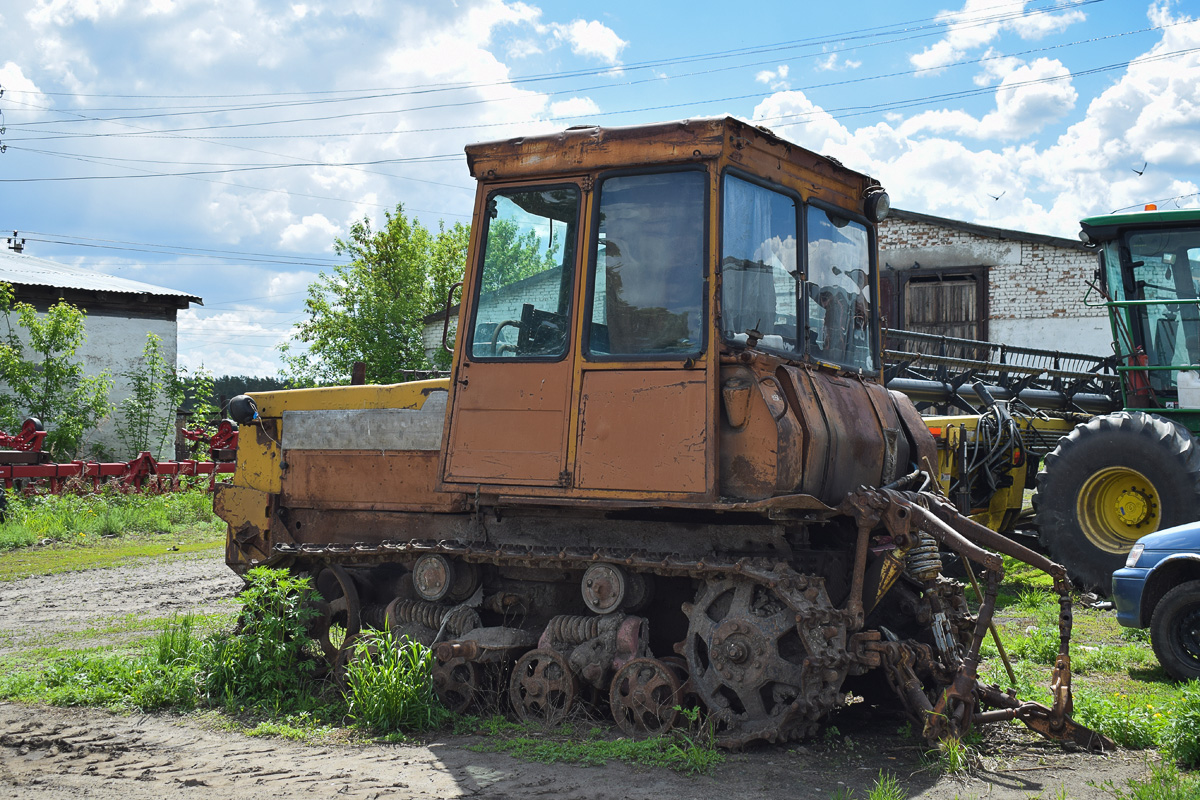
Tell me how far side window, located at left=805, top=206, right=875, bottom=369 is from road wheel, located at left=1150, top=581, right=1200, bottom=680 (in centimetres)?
249

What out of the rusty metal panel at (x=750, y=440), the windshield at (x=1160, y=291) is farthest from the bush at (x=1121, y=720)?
the windshield at (x=1160, y=291)

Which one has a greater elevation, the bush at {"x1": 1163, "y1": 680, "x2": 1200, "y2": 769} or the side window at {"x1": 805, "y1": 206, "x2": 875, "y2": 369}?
the side window at {"x1": 805, "y1": 206, "x2": 875, "y2": 369}

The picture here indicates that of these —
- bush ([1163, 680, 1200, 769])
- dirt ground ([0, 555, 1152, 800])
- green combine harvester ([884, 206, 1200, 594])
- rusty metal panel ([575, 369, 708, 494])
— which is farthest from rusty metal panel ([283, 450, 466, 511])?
green combine harvester ([884, 206, 1200, 594])

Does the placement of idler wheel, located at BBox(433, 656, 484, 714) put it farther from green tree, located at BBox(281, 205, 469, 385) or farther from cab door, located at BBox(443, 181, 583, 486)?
green tree, located at BBox(281, 205, 469, 385)

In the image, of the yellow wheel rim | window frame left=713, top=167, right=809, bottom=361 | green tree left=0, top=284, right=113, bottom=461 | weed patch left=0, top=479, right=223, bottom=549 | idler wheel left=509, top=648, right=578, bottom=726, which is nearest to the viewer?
window frame left=713, top=167, right=809, bottom=361

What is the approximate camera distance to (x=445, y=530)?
6457mm

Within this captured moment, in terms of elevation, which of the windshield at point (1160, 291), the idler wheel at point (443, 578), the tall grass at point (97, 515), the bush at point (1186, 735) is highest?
the windshield at point (1160, 291)

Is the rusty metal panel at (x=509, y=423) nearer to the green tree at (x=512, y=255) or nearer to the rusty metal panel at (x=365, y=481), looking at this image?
the rusty metal panel at (x=365, y=481)

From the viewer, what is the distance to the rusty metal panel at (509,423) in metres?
5.63

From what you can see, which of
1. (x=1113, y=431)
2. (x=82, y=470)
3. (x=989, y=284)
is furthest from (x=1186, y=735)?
(x=989, y=284)

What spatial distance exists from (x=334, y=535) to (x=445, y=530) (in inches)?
40.7

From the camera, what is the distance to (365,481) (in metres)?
6.88

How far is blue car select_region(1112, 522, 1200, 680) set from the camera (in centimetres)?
662

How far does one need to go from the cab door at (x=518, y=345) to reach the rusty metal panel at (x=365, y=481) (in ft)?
1.87
